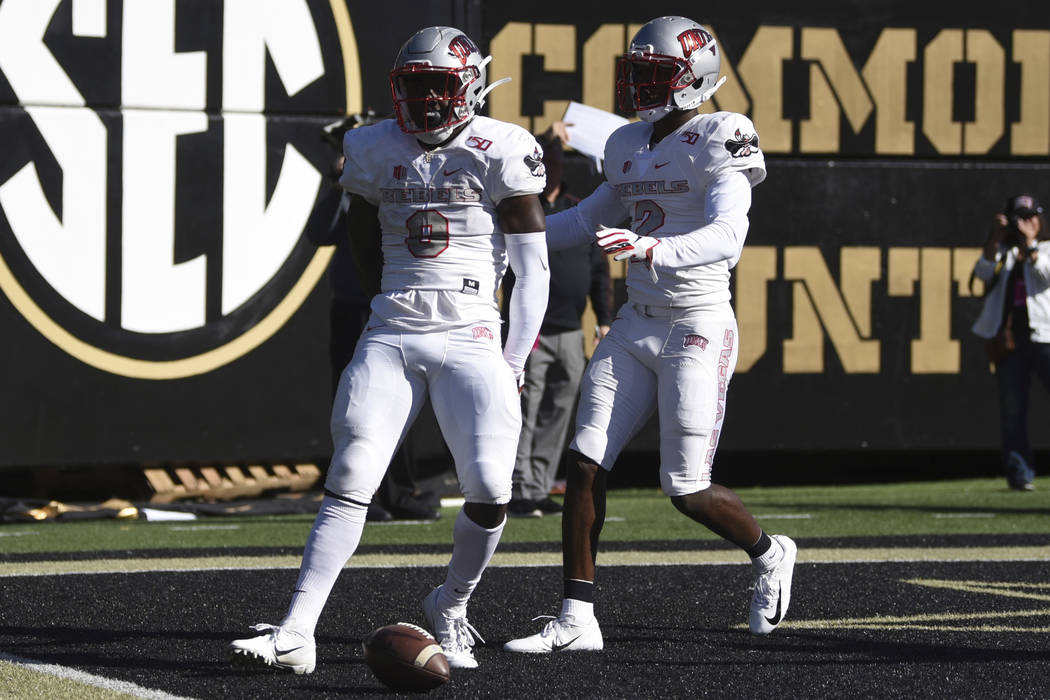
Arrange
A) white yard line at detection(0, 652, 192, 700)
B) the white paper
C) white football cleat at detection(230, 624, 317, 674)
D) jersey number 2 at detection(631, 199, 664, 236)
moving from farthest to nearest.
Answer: the white paper → jersey number 2 at detection(631, 199, 664, 236) → white football cleat at detection(230, 624, 317, 674) → white yard line at detection(0, 652, 192, 700)

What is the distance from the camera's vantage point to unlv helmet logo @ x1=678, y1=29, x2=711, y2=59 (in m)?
5.68

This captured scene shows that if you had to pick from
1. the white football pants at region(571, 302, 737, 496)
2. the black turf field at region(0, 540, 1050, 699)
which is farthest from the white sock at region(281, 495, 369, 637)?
the white football pants at region(571, 302, 737, 496)

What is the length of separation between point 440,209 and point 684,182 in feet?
3.09

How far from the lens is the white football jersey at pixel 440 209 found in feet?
16.5

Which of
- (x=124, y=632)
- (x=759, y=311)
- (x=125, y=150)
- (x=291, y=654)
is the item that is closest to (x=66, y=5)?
(x=125, y=150)

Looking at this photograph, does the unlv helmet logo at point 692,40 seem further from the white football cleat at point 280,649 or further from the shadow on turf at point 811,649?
the white football cleat at point 280,649

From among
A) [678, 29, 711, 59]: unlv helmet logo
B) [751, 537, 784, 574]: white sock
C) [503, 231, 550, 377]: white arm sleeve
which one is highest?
[678, 29, 711, 59]: unlv helmet logo

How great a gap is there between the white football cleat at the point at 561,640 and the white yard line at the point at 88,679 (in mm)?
1243

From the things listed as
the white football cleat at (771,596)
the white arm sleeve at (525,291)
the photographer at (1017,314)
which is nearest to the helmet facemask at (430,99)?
the white arm sleeve at (525,291)

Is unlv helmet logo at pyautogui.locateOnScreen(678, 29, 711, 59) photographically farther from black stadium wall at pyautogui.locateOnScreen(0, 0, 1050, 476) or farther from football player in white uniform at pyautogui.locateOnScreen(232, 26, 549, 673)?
black stadium wall at pyautogui.locateOnScreen(0, 0, 1050, 476)

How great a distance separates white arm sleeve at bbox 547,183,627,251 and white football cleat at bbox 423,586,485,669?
4.55 ft

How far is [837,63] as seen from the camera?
12453 millimetres

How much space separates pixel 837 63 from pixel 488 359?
815cm

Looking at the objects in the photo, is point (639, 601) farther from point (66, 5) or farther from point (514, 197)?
point (66, 5)
